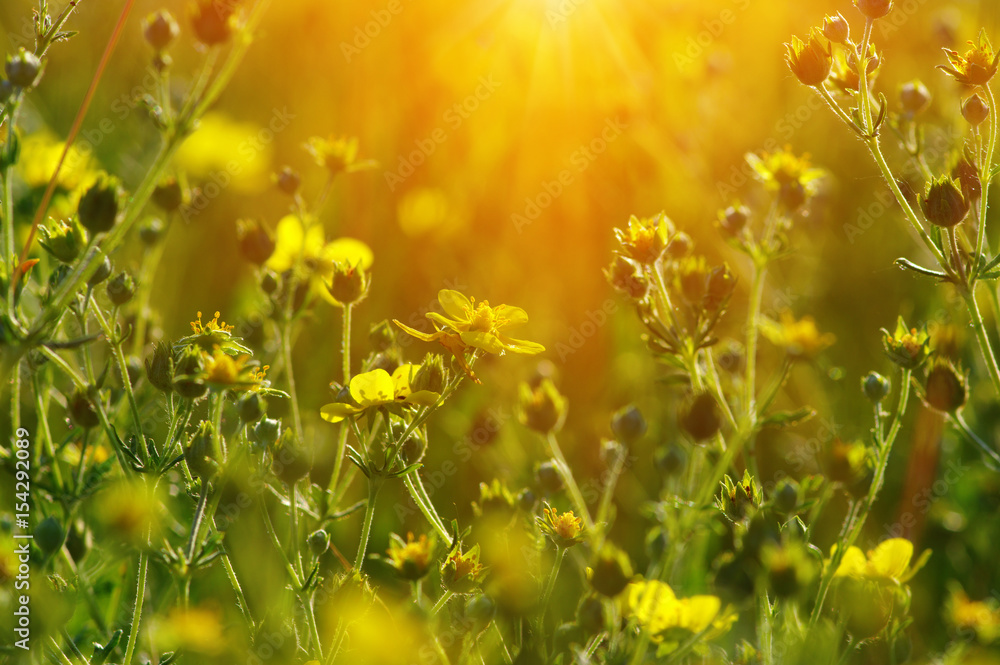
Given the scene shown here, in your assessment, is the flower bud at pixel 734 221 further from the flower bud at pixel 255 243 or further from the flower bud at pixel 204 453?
the flower bud at pixel 204 453

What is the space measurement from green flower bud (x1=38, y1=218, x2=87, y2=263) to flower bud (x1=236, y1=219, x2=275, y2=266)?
0.65 metres

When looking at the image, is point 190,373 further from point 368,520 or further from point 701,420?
point 701,420

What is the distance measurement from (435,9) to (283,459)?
4.07 m

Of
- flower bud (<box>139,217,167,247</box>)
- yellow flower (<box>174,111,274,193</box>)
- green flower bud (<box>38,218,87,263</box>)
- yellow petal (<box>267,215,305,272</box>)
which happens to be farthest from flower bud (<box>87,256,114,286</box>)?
yellow flower (<box>174,111,274,193</box>)

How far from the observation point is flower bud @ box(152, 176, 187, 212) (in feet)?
7.90

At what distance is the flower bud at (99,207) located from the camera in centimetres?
157

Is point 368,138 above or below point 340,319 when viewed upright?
above

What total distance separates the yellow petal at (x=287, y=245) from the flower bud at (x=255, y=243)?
49 centimetres

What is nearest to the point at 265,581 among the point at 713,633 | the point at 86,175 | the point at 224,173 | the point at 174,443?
the point at 174,443

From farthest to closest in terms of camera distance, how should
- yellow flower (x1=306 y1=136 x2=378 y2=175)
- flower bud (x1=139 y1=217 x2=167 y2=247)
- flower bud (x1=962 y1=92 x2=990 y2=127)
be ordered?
yellow flower (x1=306 y1=136 x2=378 y2=175)
flower bud (x1=139 y1=217 x2=167 y2=247)
flower bud (x1=962 y1=92 x2=990 y2=127)

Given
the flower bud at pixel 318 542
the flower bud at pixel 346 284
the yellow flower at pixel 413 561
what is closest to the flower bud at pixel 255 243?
the flower bud at pixel 346 284

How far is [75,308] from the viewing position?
1.77m

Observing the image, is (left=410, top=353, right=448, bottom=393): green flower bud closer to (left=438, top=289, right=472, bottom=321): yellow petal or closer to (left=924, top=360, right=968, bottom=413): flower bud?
(left=438, top=289, right=472, bottom=321): yellow petal

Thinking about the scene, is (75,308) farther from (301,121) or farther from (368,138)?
(301,121)
